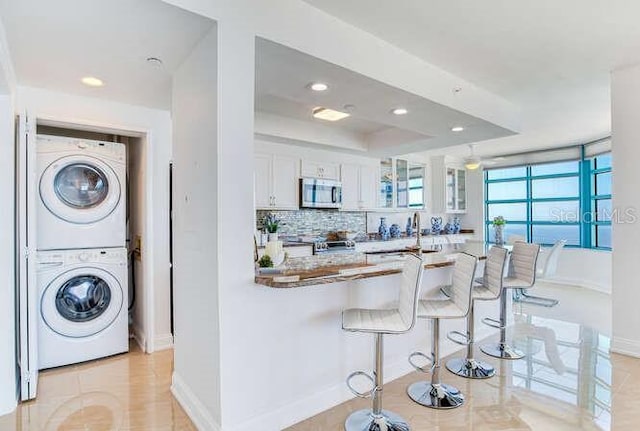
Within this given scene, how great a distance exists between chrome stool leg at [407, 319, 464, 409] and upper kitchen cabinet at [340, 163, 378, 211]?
3.38m

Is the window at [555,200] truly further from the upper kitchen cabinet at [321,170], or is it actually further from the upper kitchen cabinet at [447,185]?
the upper kitchen cabinet at [321,170]

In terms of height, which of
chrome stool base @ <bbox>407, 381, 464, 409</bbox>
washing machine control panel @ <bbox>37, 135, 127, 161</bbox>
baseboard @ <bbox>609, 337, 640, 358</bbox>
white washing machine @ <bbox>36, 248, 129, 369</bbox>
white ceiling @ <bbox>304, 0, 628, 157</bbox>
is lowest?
chrome stool base @ <bbox>407, 381, 464, 409</bbox>

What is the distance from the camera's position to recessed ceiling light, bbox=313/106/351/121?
4.30m

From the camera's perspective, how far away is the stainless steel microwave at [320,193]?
16.8ft

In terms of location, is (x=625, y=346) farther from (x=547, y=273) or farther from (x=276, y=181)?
(x=276, y=181)

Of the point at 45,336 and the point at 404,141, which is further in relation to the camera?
the point at 404,141

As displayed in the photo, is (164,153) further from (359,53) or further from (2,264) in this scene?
(359,53)

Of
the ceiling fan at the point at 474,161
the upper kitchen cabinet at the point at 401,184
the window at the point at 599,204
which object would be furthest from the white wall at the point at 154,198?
the window at the point at 599,204

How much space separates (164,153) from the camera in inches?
140

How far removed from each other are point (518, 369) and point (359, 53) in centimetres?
288

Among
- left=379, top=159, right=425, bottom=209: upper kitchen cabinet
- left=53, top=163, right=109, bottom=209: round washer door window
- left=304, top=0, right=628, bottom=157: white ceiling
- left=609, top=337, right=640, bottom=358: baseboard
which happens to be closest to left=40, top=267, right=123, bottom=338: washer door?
left=53, top=163, right=109, bottom=209: round washer door window

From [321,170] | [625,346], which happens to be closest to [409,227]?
[321,170]

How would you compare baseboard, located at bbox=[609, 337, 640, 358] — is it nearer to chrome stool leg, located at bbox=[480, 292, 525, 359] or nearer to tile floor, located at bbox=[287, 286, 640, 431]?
tile floor, located at bbox=[287, 286, 640, 431]

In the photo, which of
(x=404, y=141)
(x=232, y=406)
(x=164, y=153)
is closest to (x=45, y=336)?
(x=164, y=153)
